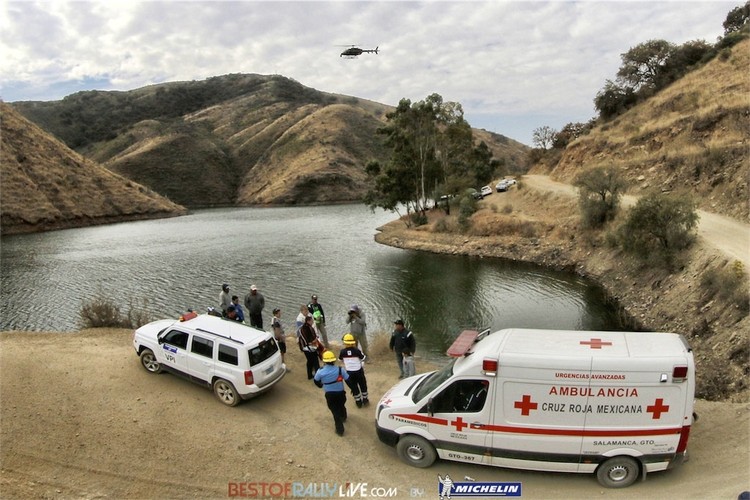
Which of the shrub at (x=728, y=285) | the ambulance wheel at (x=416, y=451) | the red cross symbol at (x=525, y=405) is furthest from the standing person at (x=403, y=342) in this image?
the shrub at (x=728, y=285)

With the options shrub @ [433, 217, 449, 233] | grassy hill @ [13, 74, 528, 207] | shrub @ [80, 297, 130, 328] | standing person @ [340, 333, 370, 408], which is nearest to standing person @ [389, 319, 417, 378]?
standing person @ [340, 333, 370, 408]

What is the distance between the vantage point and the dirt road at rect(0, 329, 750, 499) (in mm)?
8266

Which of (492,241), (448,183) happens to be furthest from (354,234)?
(492,241)

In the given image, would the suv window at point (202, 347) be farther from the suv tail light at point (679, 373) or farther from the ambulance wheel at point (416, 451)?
the suv tail light at point (679, 373)

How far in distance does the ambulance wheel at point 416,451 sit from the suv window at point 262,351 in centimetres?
395

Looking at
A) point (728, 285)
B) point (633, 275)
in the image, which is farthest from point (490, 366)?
point (633, 275)

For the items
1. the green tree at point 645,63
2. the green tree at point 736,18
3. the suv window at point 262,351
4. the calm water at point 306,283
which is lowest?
the calm water at point 306,283

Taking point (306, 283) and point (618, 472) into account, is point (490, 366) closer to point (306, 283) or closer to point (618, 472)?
point (618, 472)

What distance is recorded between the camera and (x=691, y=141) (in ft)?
122

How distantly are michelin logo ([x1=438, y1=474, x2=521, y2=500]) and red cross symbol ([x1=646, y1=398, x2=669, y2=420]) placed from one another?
2.47 metres

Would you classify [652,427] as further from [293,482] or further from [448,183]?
[448,183]

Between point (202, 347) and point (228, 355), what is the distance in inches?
32.2

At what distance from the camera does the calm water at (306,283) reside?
2366 cm

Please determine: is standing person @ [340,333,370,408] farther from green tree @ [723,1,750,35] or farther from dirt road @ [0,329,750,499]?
green tree @ [723,1,750,35]
